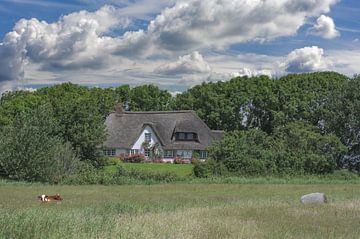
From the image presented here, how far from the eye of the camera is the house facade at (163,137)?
8669 centimetres

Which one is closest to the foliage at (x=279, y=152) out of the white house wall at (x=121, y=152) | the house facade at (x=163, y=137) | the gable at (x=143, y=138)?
the house facade at (x=163, y=137)

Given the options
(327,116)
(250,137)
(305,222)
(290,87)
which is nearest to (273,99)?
(290,87)

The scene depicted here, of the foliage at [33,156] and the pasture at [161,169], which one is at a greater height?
the foliage at [33,156]

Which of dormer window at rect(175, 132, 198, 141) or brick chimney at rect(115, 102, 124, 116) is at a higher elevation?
brick chimney at rect(115, 102, 124, 116)

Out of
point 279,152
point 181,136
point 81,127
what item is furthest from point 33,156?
point 181,136

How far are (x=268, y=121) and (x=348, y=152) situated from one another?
3287cm

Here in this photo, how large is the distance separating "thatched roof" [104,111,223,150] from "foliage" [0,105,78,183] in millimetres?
43176

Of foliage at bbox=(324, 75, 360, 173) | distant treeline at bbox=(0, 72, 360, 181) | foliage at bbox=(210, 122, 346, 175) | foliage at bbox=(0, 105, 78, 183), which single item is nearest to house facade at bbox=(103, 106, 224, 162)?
distant treeline at bbox=(0, 72, 360, 181)

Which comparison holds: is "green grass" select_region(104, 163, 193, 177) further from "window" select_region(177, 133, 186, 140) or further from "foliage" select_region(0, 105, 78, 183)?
"window" select_region(177, 133, 186, 140)

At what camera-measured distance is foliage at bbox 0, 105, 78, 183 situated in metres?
40.9

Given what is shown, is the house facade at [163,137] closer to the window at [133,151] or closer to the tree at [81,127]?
the window at [133,151]

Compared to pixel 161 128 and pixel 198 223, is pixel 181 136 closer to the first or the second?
pixel 161 128

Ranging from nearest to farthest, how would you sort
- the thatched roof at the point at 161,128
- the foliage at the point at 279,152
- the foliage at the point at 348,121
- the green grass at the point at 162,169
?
the green grass at the point at 162,169, the foliage at the point at 279,152, the foliage at the point at 348,121, the thatched roof at the point at 161,128

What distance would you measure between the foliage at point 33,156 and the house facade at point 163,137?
43047mm
